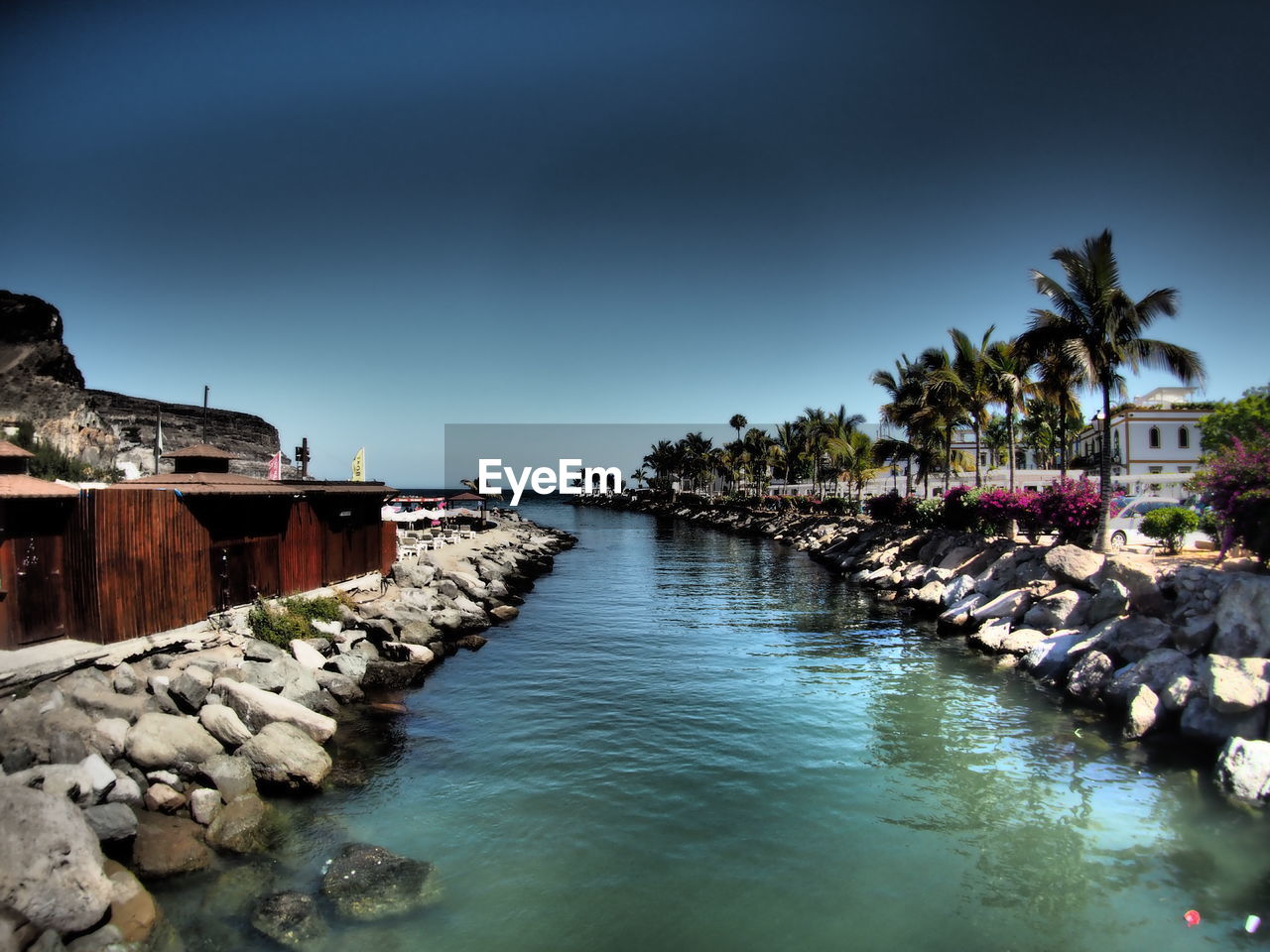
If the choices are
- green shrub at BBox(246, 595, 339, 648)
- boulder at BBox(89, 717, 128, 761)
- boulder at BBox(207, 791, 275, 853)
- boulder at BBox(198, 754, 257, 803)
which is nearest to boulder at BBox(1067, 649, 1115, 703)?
boulder at BBox(207, 791, 275, 853)

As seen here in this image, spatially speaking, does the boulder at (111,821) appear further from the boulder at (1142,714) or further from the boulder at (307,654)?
the boulder at (1142,714)

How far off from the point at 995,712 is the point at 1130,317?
15.1m

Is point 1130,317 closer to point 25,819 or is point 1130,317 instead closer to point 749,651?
point 749,651

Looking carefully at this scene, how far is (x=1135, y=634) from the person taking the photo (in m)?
15.2

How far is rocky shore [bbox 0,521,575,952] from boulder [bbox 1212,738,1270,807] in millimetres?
12043

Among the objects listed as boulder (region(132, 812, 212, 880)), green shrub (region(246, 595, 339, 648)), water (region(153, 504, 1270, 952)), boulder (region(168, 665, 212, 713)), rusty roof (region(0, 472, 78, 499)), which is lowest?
water (region(153, 504, 1270, 952))

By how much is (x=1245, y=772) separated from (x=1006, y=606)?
36.3 feet

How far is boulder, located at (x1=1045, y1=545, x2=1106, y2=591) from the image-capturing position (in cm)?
1884

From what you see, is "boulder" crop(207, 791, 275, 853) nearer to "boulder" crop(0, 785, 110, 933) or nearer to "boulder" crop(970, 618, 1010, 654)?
"boulder" crop(0, 785, 110, 933)

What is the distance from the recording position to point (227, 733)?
11141 millimetres

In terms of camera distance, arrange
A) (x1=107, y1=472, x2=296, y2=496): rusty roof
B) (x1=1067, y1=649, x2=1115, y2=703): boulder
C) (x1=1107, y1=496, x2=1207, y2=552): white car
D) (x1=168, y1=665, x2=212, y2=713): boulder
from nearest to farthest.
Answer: (x1=168, y1=665, x2=212, y2=713): boulder → (x1=1067, y1=649, x2=1115, y2=703): boulder → (x1=107, y1=472, x2=296, y2=496): rusty roof → (x1=1107, y1=496, x2=1207, y2=552): white car

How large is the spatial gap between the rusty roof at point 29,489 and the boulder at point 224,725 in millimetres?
5151

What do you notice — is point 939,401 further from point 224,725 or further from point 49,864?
point 49,864

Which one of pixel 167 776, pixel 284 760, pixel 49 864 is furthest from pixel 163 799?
pixel 49 864
